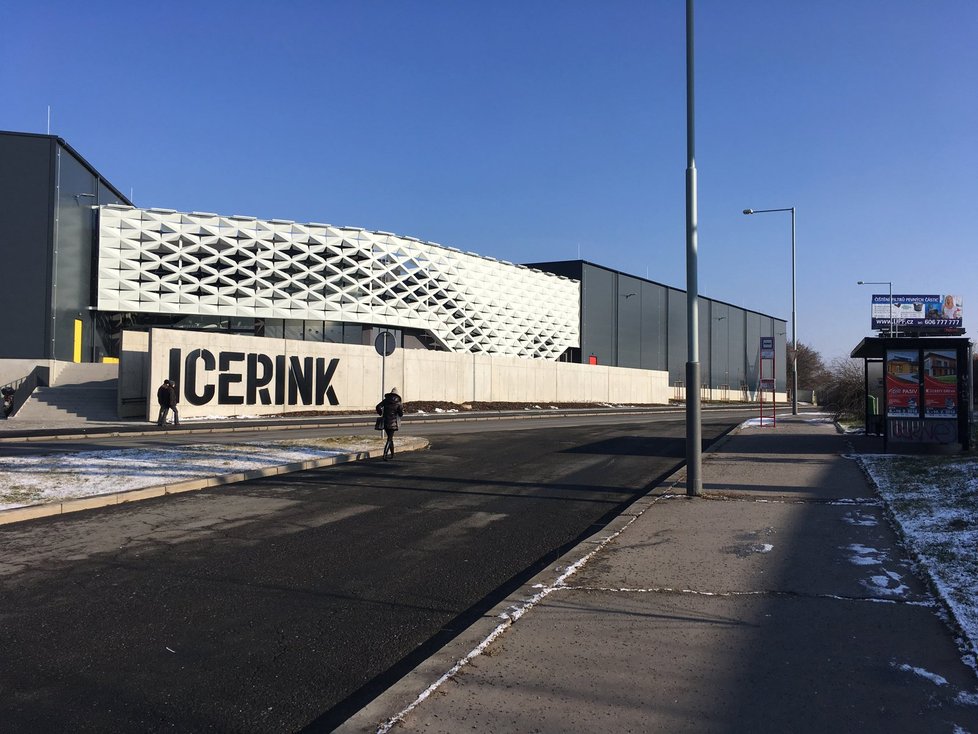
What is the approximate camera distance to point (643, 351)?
80.7 metres

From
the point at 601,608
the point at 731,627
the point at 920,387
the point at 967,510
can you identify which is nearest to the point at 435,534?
the point at 601,608

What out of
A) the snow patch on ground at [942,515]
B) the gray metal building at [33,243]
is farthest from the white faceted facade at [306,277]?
the snow patch on ground at [942,515]

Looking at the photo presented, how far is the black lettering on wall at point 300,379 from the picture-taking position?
1283 inches

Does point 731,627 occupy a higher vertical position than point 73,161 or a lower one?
lower

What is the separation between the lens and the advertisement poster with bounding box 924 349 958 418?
15.4 metres

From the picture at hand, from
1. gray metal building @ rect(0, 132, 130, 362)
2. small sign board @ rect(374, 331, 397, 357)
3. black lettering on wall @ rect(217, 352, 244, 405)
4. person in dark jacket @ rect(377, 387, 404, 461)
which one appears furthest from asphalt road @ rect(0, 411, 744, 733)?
gray metal building @ rect(0, 132, 130, 362)

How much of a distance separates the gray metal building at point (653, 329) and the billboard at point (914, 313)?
1570cm

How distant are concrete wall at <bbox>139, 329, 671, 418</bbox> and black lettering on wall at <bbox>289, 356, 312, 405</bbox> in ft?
0.14

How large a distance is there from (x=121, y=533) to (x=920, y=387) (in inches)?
587

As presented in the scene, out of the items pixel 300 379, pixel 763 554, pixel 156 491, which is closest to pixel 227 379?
pixel 300 379

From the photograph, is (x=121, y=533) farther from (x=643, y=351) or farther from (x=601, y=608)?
(x=643, y=351)

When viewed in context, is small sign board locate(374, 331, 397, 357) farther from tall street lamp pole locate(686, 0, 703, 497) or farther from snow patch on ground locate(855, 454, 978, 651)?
snow patch on ground locate(855, 454, 978, 651)

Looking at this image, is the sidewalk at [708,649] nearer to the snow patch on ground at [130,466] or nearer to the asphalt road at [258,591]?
the asphalt road at [258,591]

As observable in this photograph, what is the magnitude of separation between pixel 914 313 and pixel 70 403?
175 ft
